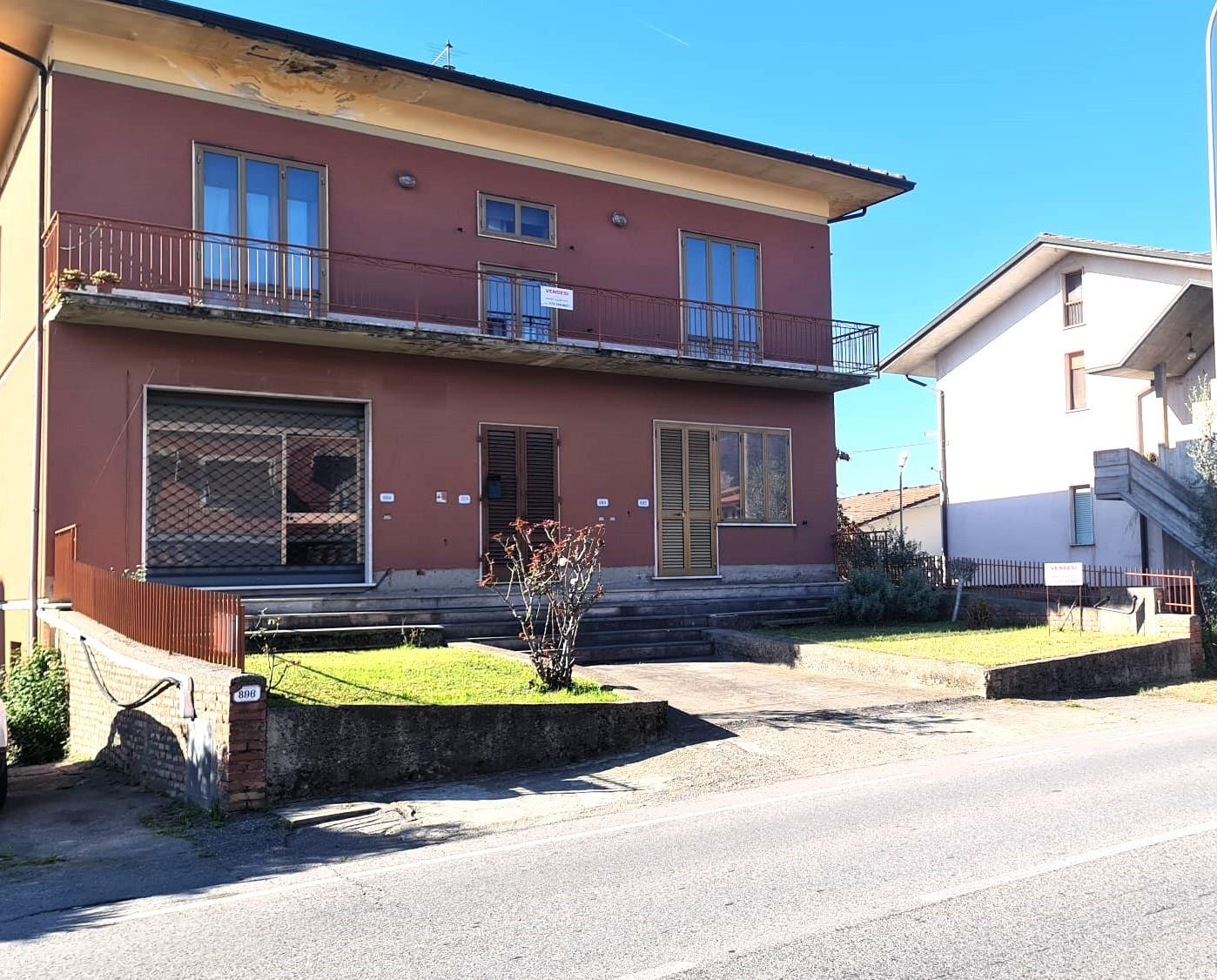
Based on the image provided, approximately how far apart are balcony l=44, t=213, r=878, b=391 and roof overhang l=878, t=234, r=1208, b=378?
2.21 meters

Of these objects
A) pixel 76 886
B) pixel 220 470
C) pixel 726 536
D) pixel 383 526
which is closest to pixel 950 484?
pixel 726 536

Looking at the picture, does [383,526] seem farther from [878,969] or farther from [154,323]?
[878,969]

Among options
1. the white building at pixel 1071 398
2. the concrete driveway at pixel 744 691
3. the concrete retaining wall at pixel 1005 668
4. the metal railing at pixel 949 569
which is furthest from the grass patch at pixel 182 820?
the white building at pixel 1071 398

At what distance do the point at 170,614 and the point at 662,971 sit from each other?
23.2 feet

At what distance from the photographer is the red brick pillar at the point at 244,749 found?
8539 millimetres

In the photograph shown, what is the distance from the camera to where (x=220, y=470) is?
→ 16.1 meters

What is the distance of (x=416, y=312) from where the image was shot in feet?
56.5

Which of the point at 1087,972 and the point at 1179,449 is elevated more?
the point at 1179,449

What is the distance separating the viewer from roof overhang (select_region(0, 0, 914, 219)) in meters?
14.9

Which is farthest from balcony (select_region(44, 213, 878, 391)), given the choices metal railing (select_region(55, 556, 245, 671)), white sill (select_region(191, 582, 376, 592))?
metal railing (select_region(55, 556, 245, 671))

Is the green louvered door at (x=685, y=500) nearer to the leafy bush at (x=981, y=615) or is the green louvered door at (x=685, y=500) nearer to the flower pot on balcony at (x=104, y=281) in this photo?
the leafy bush at (x=981, y=615)

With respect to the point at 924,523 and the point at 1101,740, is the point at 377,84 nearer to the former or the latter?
the point at 1101,740

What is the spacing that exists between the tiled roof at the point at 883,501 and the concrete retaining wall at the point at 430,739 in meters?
32.4

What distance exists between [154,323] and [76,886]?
32.8 feet
